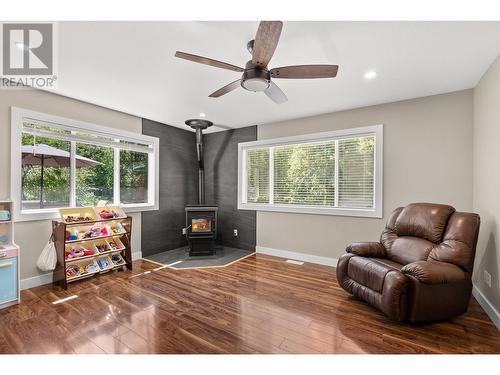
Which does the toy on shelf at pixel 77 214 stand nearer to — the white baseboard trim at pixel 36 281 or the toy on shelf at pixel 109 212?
the toy on shelf at pixel 109 212

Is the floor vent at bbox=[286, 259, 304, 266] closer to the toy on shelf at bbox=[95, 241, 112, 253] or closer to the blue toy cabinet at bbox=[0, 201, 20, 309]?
the toy on shelf at bbox=[95, 241, 112, 253]

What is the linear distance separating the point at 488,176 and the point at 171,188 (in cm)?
474

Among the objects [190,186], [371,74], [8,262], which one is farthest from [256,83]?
[190,186]

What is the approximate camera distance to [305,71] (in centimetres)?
200

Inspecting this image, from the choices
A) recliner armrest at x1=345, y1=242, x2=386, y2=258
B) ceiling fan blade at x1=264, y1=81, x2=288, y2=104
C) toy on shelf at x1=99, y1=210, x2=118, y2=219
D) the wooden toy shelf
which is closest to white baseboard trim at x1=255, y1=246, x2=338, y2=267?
recliner armrest at x1=345, y1=242, x2=386, y2=258

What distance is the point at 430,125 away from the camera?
3174mm

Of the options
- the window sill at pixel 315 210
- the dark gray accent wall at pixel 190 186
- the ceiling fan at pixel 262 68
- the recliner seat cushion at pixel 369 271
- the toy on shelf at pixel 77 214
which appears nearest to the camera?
the ceiling fan at pixel 262 68

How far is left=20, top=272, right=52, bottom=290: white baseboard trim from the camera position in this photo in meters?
2.88

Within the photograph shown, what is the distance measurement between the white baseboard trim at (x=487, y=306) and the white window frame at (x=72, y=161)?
4.73 metres

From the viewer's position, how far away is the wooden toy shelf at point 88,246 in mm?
2938

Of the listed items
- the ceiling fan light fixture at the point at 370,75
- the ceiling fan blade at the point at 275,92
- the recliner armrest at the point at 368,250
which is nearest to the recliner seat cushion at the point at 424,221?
the recliner armrest at the point at 368,250

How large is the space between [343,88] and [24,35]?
3234mm

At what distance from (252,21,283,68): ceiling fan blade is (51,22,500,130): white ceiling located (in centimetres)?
22
